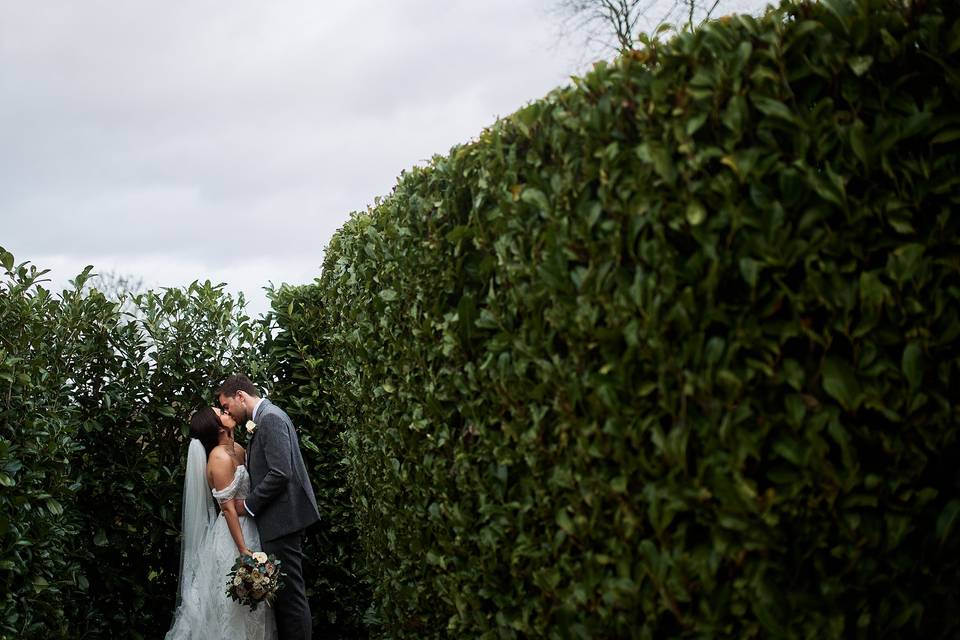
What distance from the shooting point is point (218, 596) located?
6648 millimetres

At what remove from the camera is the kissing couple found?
21.9ft

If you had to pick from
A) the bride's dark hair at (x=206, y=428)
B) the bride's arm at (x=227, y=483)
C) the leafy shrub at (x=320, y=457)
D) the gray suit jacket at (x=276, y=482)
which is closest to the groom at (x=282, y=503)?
the gray suit jacket at (x=276, y=482)

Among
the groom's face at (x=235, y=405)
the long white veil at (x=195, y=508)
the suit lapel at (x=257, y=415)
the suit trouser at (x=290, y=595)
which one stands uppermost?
the groom's face at (x=235, y=405)

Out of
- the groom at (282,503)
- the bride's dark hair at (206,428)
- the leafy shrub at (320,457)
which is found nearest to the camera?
the groom at (282,503)

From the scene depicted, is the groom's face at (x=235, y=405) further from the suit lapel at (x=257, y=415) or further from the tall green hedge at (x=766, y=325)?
the tall green hedge at (x=766, y=325)

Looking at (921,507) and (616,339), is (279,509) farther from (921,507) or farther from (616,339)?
(921,507)

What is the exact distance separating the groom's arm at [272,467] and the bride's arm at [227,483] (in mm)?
151

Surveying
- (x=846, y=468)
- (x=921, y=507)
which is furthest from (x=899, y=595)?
(x=846, y=468)

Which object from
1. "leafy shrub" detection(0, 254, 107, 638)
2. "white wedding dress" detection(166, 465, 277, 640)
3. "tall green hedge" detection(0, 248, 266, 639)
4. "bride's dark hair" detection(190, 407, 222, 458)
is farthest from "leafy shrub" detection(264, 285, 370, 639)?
"leafy shrub" detection(0, 254, 107, 638)

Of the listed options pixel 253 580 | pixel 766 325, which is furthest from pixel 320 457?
pixel 766 325

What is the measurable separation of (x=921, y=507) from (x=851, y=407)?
18.1 inches

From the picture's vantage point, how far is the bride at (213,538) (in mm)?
6633

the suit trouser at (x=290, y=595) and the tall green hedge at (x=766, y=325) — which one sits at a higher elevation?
the tall green hedge at (x=766, y=325)

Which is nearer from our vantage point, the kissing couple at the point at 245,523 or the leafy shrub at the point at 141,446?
the kissing couple at the point at 245,523
